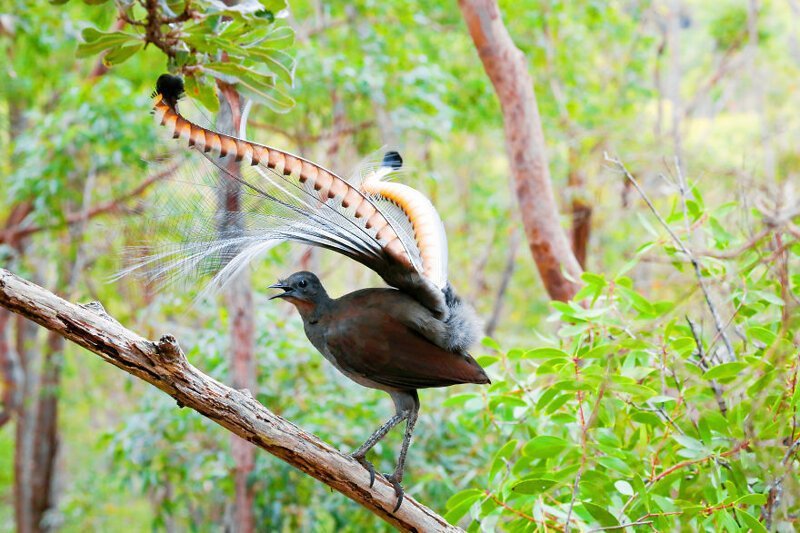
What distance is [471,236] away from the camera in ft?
25.4

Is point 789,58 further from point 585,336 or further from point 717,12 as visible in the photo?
point 585,336

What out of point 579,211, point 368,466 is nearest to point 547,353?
point 368,466

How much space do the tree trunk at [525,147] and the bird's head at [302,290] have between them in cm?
116

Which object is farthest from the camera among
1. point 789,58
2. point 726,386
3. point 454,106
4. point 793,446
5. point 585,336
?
point 789,58

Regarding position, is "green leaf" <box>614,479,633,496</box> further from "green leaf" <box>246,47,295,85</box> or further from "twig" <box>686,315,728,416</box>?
"green leaf" <box>246,47,295,85</box>

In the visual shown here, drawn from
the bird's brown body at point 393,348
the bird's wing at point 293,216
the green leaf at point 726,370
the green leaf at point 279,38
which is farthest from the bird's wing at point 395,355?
the green leaf at point 279,38

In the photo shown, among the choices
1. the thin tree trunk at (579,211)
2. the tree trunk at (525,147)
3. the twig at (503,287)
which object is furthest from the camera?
the twig at (503,287)

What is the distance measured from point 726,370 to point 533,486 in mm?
435

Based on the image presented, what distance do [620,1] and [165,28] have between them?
590 cm

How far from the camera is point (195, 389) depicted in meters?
1.60

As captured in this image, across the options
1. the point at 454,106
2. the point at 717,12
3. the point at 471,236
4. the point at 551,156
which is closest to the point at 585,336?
the point at 454,106

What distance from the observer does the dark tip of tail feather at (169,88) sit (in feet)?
5.63

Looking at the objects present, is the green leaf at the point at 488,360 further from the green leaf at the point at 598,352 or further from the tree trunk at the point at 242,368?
the tree trunk at the point at 242,368

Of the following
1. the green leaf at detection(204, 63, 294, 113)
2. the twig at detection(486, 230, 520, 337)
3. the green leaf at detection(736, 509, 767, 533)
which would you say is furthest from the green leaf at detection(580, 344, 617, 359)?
the twig at detection(486, 230, 520, 337)
